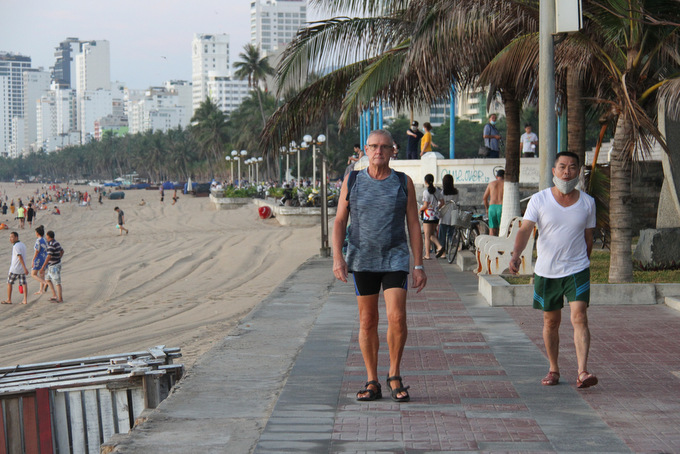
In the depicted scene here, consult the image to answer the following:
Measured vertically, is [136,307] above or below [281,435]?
below

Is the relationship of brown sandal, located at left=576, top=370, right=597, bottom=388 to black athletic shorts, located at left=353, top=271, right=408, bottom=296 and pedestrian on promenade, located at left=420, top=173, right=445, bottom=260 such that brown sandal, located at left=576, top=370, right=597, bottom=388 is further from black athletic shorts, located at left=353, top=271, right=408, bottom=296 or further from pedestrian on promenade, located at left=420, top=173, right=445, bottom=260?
pedestrian on promenade, located at left=420, top=173, right=445, bottom=260

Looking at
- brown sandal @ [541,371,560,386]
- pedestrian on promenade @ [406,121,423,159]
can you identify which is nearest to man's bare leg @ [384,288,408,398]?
brown sandal @ [541,371,560,386]

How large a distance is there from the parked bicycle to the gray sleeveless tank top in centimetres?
957

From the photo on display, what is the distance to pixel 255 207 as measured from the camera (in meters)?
48.2

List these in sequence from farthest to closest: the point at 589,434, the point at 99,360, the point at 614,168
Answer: the point at 614,168, the point at 99,360, the point at 589,434

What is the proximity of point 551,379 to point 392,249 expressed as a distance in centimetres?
155

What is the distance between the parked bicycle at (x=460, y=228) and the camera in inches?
584

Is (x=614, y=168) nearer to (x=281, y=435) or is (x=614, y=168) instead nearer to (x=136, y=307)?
(x=281, y=435)

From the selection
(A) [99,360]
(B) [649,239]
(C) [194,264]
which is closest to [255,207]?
(C) [194,264]

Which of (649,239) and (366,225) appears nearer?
(366,225)

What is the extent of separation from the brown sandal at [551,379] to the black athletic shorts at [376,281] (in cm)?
134

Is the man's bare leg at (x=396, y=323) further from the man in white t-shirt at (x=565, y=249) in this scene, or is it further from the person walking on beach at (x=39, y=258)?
the person walking on beach at (x=39, y=258)

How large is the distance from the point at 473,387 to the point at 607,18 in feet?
20.8

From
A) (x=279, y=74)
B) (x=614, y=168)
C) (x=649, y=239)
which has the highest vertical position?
(x=279, y=74)
